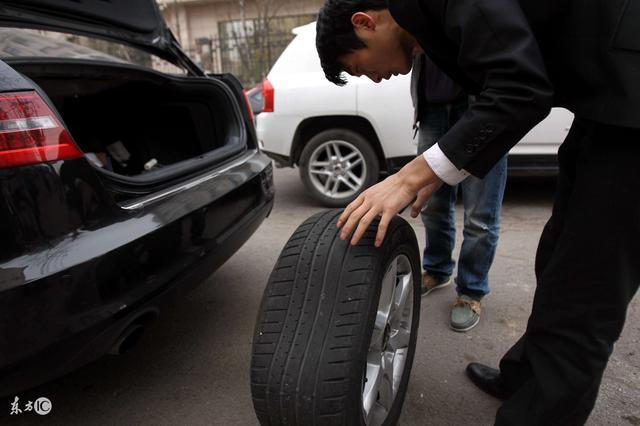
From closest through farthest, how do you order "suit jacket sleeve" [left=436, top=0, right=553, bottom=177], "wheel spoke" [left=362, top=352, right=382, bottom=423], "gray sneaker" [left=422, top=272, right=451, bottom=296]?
"suit jacket sleeve" [left=436, top=0, right=553, bottom=177] < "wheel spoke" [left=362, top=352, right=382, bottom=423] < "gray sneaker" [left=422, top=272, right=451, bottom=296]

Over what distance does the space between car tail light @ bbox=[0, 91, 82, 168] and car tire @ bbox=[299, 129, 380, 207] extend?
122 inches

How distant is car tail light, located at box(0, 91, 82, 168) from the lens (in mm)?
1360

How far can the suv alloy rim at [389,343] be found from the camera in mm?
1497

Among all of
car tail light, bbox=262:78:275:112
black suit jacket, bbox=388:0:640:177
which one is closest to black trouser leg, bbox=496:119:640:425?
black suit jacket, bbox=388:0:640:177

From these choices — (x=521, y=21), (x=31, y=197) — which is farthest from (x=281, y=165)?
(x=521, y=21)

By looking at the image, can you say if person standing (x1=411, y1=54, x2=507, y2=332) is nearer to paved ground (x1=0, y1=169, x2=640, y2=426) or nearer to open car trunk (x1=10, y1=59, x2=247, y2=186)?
paved ground (x1=0, y1=169, x2=640, y2=426)

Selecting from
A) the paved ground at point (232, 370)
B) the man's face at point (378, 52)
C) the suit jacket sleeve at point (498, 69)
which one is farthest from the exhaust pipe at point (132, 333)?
the suit jacket sleeve at point (498, 69)

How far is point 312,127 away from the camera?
14.8 ft

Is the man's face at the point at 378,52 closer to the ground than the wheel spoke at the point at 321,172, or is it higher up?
higher up

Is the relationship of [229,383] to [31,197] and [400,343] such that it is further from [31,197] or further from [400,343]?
[31,197]

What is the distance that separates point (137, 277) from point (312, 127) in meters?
3.13

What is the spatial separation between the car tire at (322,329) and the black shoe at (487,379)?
63 centimetres

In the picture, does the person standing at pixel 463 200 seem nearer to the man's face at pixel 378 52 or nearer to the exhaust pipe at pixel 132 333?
the man's face at pixel 378 52

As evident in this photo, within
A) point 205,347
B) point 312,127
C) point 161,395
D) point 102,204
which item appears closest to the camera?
point 102,204
